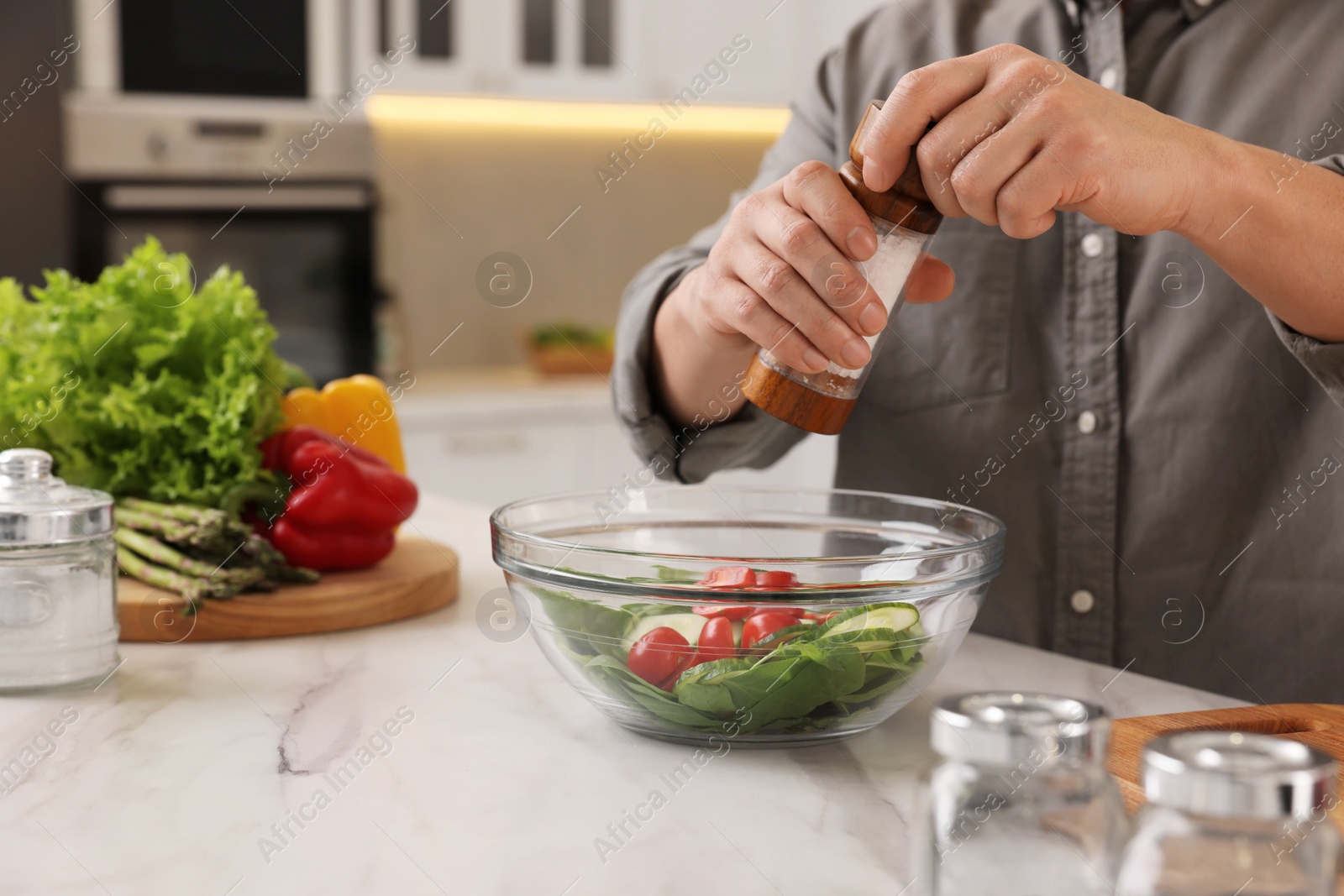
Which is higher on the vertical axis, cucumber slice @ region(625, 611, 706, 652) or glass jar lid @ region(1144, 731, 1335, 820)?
glass jar lid @ region(1144, 731, 1335, 820)

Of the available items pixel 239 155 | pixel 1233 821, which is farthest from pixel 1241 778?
pixel 239 155

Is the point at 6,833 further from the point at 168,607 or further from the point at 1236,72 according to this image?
the point at 1236,72

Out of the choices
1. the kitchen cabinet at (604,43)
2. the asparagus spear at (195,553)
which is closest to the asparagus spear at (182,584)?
the asparagus spear at (195,553)

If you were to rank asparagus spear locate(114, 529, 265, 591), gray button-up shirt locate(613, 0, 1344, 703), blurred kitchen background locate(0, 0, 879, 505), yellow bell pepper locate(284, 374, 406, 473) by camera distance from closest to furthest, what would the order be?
asparagus spear locate(114, 529, 265, 591) < gray button-up shirt locate(613, 0, 1344, 703) < yellow bell pepper locate(284, 374, 406, 473) < blurred kitchen background locate(0, 0, 879, 505)

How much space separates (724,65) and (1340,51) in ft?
8.11

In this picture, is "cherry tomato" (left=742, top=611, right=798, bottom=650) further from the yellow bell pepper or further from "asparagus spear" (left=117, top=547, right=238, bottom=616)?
the yellow bell pepper

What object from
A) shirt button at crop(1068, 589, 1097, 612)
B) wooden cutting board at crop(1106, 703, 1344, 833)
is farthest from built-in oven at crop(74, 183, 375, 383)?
wooden cutting board at crop(1106, 703, 1344, 833)

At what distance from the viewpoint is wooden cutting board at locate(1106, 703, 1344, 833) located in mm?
710

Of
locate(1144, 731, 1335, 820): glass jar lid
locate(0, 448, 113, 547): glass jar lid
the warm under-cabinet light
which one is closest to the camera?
locate(1144, 731, 1335, 820): glass jar lid

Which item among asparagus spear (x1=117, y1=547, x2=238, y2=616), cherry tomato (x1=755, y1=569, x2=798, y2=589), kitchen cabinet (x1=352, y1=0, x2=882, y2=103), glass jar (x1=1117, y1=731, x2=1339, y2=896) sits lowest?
asparagus spear (x1=117, y1=547, x2=238, y2=616)

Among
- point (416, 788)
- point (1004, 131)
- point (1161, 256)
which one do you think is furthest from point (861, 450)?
point (416, 788)

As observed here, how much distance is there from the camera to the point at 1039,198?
2.63 ft

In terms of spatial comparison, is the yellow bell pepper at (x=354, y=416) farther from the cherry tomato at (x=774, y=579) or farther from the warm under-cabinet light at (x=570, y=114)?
the warm under-cabinet light at (x=570, y=114)

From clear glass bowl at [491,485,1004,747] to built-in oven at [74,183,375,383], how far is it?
7.20 ft
